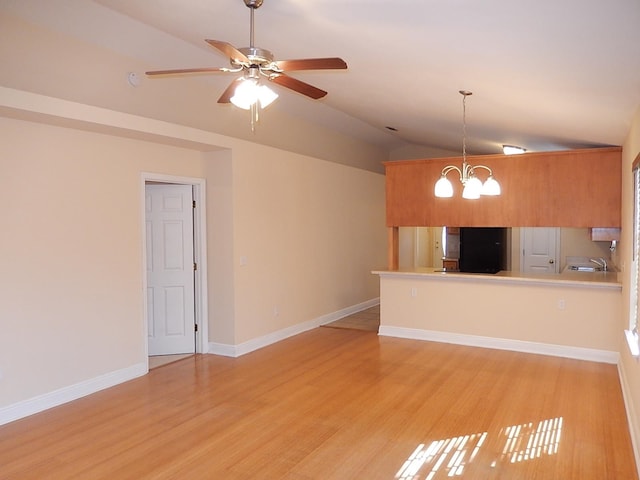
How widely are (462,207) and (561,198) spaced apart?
112cm

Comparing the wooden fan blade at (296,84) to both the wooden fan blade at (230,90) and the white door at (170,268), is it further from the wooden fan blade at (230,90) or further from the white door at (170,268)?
the white door at (170,268)

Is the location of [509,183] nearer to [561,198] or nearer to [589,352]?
[561,198]

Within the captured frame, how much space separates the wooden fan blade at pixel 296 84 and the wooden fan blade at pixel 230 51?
0.95 ft

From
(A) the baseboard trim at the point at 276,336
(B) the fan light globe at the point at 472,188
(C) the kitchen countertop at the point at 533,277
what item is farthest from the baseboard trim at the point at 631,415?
(A) the baseboard trim at the point at 276,336

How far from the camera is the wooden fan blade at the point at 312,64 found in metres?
2.51

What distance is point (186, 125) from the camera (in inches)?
190

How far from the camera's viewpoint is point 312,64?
257 centimetres

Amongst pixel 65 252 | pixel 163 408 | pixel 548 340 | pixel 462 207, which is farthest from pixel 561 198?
pixel 65 252

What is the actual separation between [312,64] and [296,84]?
13.8 inches

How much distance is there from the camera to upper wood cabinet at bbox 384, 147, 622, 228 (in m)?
5.23

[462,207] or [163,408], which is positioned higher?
[462,207]

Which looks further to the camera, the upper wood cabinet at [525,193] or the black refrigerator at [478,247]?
the black refrigerator at [478,247]

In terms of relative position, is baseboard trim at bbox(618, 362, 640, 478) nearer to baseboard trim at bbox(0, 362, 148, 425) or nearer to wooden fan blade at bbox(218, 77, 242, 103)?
wooden fan blade at bbox(218, 77, 242, 103)

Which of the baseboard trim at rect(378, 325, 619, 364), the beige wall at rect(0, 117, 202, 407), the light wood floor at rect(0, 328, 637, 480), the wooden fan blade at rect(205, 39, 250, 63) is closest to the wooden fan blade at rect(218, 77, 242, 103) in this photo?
the wooden fan blade at rect(205, 39, 250, 63)
